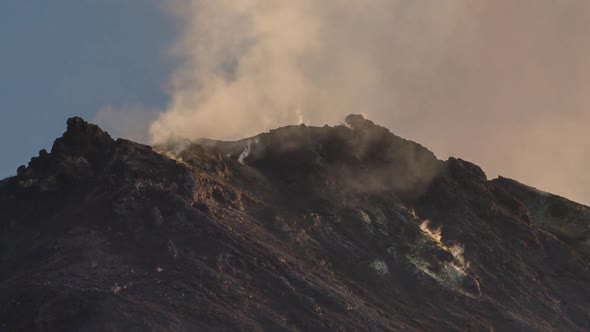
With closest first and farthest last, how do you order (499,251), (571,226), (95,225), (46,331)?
(46,331)
(95,225)
(499,251)
(571,226)

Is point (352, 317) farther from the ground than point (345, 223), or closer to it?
closer to it

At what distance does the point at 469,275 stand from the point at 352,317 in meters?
18.4

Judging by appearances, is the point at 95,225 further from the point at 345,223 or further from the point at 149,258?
the point at 345,223

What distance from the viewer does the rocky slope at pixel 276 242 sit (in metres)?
54.9

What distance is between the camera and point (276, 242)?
6675 centimetres

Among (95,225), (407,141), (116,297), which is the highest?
(407,141)

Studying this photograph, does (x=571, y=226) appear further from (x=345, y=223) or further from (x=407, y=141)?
(x=345, y=223)

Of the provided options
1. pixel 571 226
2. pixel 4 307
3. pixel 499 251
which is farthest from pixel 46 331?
pixel 571 226

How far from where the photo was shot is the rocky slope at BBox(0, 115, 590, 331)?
54.9 m

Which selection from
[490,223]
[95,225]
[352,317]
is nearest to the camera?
[352,317]

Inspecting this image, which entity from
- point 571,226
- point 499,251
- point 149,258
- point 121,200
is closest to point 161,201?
point 121,200

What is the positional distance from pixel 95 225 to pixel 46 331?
12.7m

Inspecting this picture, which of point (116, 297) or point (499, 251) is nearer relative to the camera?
point (116, 297)

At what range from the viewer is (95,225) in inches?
2456
